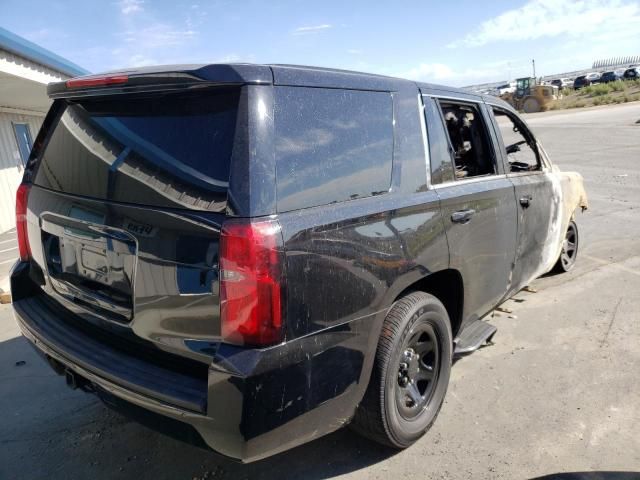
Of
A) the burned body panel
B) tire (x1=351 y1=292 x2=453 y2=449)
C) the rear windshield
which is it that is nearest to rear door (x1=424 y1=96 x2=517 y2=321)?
tire (x1=351 y1=292 x2=453 y2=449)

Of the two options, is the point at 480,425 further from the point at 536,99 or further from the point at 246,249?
the point at 536,99

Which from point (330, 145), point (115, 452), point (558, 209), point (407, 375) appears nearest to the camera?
point (330, 145)

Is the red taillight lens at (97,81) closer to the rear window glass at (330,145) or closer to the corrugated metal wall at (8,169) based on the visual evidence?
the rear window glass at (330,145)

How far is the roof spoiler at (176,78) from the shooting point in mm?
2008

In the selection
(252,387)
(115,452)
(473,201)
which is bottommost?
(115,452)

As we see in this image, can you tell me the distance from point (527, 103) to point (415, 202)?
48.8 m

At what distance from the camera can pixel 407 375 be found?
110 inches

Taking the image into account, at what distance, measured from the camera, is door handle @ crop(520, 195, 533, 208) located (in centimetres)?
376

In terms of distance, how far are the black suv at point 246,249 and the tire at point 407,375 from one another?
0.04ft

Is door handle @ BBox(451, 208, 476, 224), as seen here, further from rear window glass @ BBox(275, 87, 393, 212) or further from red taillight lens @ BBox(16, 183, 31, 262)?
red taillight lens @ BBox(16, 183, 31, 262)

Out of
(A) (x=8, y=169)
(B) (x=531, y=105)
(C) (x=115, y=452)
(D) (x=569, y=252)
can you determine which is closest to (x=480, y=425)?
(C) (x=115, y=452)

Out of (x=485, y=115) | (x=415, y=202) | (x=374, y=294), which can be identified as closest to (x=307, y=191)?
(x=374, y=294)

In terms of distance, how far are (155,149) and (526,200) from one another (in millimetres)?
2798

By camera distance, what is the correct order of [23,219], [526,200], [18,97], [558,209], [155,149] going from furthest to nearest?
[18,97] → [558,209] → [526,200] → [23,219] → [155,149]
